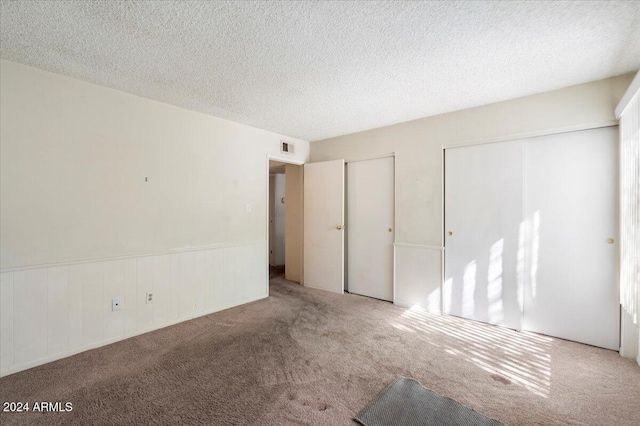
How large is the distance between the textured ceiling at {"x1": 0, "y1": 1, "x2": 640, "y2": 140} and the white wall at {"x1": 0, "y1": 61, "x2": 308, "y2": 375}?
0.98ft

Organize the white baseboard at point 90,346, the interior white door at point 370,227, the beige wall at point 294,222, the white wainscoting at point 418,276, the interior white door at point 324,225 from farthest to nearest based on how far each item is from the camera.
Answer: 1. the beige wall at point 294,222
2. the interior white door at point 324,225
3. the interior white door at point 370,227
4. the white wainscoting at point 418,276
5. the white baseboard at point 90,346

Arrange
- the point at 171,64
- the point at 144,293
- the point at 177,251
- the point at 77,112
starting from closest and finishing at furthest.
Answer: the point at 171,64 < the point at 77,112 < the point at 144,293 < the point at 177,251

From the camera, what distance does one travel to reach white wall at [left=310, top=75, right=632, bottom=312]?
2623 mm

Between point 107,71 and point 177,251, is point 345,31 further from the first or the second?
point 177,251

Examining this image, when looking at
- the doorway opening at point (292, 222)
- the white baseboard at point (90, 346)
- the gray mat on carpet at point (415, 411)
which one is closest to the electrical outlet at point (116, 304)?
the white baseboard at point (90, 346)

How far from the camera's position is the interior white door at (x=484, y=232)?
2.93 m

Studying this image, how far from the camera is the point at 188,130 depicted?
322cm

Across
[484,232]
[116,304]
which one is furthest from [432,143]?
[116,304]

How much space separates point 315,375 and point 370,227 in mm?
2382

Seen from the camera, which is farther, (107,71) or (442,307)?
(442,307)

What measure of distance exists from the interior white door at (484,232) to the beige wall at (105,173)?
271 cm

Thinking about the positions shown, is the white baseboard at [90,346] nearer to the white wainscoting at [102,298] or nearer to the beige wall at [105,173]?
the white wainscoting at [102,298]

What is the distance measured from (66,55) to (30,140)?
748mm

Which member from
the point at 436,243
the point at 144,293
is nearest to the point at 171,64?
the point at 144,293
